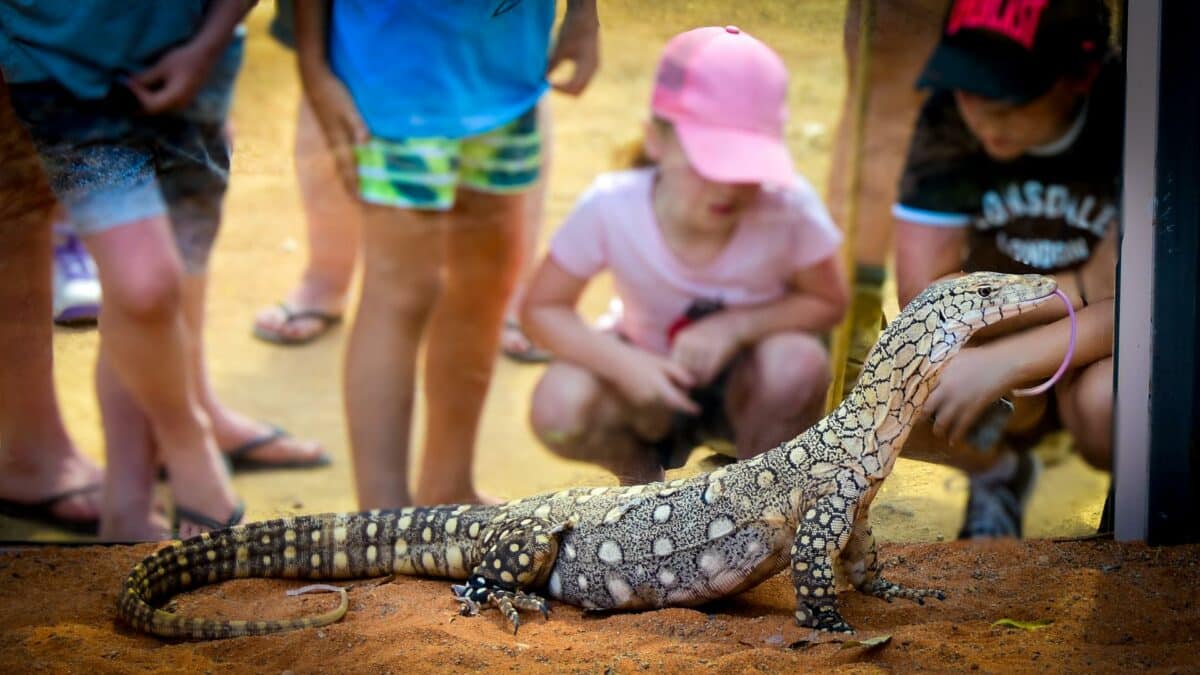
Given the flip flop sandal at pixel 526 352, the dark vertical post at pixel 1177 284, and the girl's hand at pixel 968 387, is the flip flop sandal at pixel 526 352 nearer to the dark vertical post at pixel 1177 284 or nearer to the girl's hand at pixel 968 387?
the girl's hand at pixel 968 387

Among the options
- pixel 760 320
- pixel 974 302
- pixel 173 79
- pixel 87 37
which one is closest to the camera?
pixel 974 302

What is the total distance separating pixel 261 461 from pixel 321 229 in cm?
126

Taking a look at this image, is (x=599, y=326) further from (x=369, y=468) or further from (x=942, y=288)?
(x=942, y=288)

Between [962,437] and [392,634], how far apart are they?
2546 millimetres

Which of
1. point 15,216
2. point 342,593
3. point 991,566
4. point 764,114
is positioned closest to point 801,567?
point 991,566

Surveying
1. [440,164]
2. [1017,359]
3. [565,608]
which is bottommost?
[565,608]

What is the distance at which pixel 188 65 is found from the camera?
5.45 metres

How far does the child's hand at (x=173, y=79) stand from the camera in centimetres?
534

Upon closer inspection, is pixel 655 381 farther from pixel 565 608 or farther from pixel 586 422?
pixel 565 608

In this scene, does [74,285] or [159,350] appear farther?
[159,350]

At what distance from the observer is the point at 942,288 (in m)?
4.13

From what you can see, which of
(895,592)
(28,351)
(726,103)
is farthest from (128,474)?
(895,592)

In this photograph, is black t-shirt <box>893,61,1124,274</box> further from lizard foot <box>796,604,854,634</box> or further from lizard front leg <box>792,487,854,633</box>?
lizard foot <box>796,604,854,634</box>

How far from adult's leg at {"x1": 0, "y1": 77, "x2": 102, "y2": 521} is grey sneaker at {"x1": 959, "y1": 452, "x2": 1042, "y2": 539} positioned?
4247mm
